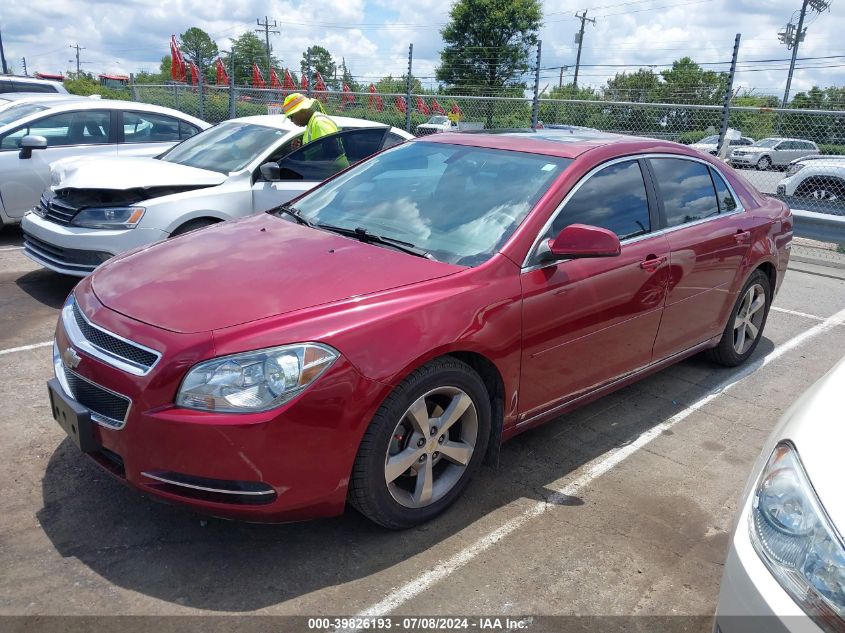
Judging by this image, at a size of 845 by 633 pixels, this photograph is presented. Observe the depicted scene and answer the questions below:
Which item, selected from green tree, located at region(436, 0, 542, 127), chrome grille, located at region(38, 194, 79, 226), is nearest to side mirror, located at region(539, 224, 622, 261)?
chrome grille, located at region(38, 194, 79, 226)

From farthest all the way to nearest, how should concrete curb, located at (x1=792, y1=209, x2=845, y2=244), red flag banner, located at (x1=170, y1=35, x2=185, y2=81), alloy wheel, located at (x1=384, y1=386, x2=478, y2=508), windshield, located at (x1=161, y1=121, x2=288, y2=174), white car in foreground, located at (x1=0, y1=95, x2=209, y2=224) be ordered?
1. red flag banner, located at (x1=170, y1=35, x2=185, y2=81)
2. concrete curb, located at (x1=792, y1=209, x2=845, y2=244)
3. white car in foreground, located at (x1=0, y1=95, x2=209, y2=224)
4. windshield, located at (x1=161, y1=121, x2=288, y2=174)
5. alloy wheel, located at (x1=384, y1=386, x2=478, y2=508)

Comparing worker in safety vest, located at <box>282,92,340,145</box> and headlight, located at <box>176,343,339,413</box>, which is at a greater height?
worker in safety vest, located at <box>282,92,340,145</box>

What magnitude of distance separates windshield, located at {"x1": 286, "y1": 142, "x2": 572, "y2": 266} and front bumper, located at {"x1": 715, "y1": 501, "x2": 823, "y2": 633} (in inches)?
64.1

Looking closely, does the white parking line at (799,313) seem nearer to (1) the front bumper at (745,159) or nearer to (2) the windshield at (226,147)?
(2) the windshield at (226,147)

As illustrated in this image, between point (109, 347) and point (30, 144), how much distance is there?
5.69 meters

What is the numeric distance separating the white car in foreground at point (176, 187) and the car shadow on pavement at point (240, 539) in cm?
240

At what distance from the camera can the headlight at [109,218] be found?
215 inches

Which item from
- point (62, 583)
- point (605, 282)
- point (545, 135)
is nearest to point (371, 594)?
point (62, 583)

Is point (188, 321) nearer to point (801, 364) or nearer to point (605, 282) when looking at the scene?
point (605, 282)

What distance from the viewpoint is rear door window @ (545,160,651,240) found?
3496 mm

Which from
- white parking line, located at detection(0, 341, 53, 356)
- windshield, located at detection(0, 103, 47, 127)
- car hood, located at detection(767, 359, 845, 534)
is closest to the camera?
car hood, located at detection(767, 359, 845, 534)

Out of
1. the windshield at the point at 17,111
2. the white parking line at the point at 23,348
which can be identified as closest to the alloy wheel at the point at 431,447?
the white parking line at the point at 23,348

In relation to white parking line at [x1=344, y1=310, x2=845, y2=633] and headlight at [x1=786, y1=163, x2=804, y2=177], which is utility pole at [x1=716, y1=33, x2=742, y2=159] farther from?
white parking line at [x1=344, y1=310, x2=845, y2=633]

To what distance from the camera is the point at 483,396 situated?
121 inches
